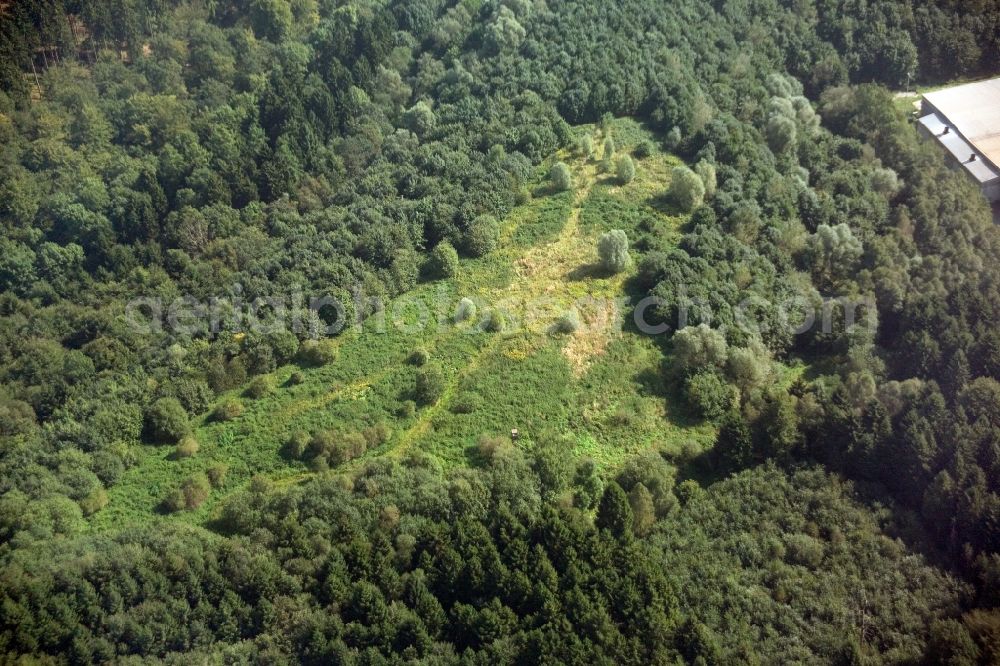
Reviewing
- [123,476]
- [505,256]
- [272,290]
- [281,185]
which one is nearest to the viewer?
[123,476]

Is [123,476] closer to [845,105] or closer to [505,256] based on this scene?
[505,256]

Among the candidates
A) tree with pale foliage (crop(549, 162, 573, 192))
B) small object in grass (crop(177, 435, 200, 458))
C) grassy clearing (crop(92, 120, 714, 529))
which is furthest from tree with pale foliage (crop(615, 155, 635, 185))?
small object in grass (crop(177, 435, 200, 458))

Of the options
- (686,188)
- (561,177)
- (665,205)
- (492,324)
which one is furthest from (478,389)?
(686,188)

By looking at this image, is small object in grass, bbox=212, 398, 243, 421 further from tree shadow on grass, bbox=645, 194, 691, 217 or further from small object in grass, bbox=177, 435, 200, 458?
tree shadow on grass, bbox=645, 194, 691, 217

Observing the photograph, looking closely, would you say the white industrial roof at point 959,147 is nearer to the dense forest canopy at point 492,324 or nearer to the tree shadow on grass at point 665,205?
the dense forest canopy at point 492,324

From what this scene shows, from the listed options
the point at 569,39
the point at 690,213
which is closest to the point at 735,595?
the point at 690,213
